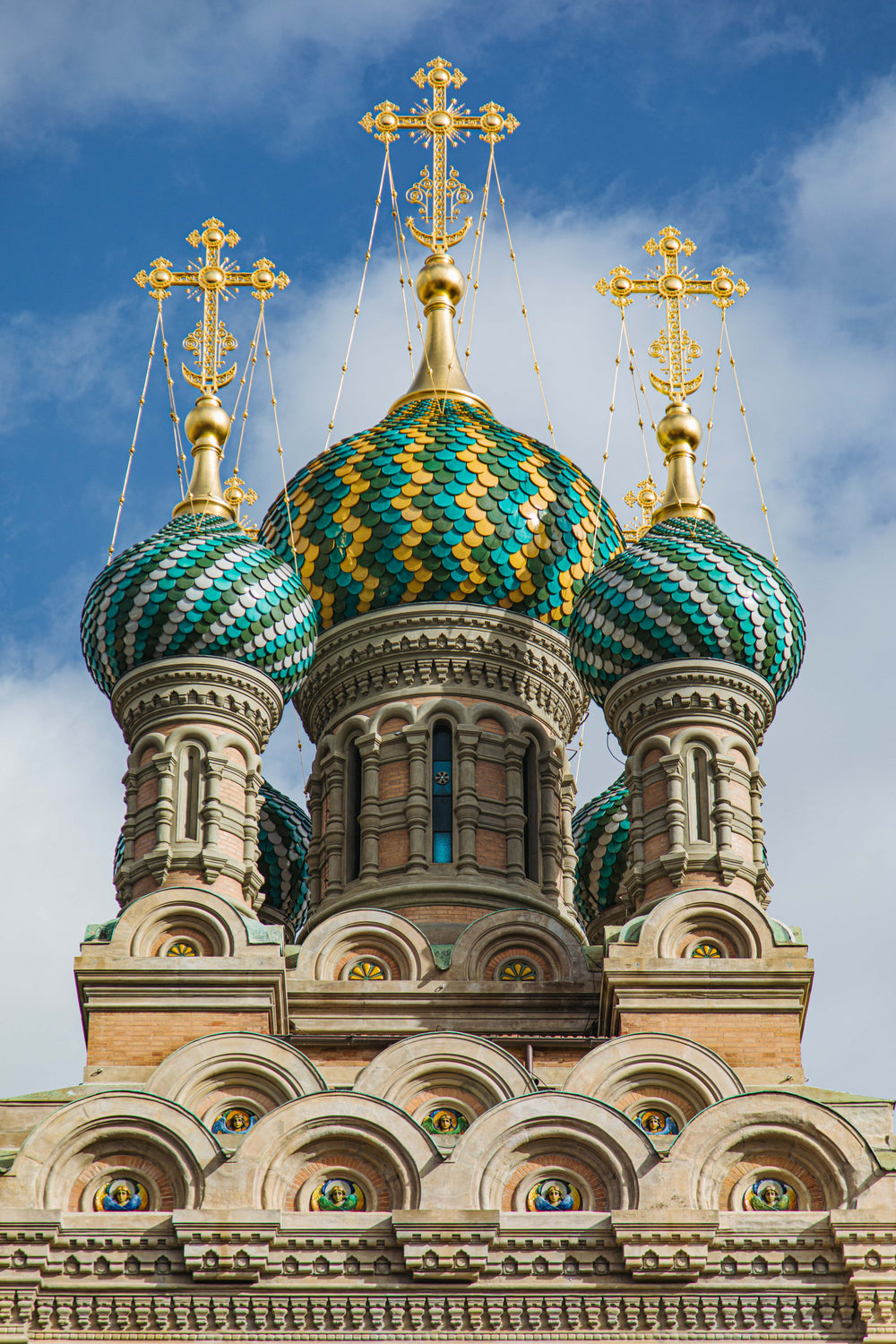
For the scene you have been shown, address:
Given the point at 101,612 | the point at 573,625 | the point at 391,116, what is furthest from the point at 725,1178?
the point at 391,116

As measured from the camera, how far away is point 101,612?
762 inches

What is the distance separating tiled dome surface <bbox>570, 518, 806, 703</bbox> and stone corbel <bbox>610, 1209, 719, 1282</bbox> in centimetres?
502

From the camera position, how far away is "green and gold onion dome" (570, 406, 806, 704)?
19062 mm

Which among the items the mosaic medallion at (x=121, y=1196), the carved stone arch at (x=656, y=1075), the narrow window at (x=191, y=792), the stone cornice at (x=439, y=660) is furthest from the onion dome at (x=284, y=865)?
the mosaic medallion at (x=121, y=1196)

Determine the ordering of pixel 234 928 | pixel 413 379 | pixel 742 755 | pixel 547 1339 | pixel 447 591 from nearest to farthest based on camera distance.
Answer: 1. pixel 547 1339
2. pixel 234 928
3. pixel 742 755
4. pixel 447 591
5. pixel 413 379

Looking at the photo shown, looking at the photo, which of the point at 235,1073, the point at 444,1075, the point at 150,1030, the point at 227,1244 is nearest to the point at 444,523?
the point at 150,1030

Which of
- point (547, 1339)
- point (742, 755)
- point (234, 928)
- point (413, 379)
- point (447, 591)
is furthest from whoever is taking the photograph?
point (413, 379)

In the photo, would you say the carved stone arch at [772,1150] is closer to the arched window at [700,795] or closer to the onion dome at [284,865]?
the arched window at [700,795]

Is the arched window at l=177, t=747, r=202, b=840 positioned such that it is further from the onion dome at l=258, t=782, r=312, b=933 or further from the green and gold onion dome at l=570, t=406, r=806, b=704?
the green and gold onion dome at l=570, t=406, r=806, b=704

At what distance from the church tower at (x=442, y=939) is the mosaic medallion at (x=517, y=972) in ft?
0.10

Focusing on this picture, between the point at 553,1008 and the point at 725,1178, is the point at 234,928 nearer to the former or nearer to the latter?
the point at 553,1008

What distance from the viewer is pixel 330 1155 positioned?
51.1 feet

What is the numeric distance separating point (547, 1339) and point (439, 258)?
10476 mm

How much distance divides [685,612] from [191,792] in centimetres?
350
